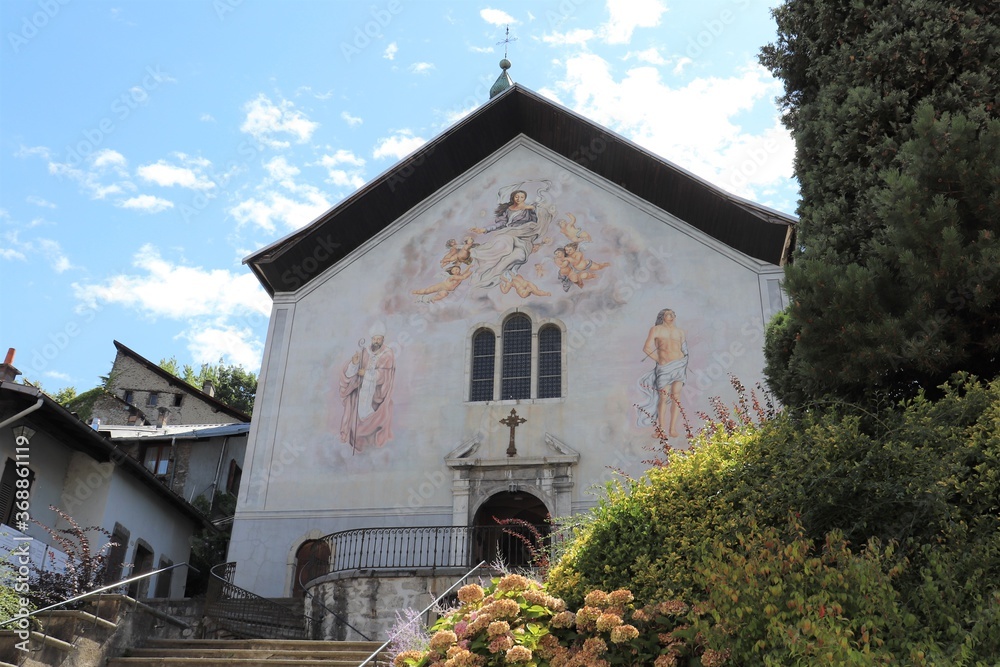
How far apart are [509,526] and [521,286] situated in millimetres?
4850

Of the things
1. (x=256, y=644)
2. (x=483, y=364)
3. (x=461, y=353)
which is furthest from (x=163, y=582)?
(x=256, y=644)

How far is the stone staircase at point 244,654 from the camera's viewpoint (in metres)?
9.10

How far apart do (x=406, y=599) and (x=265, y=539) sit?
458cm

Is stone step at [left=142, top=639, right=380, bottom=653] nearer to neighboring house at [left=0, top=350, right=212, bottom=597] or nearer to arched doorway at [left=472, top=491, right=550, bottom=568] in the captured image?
neighboring house at [left=0, top=350, right=212, bottom=597]

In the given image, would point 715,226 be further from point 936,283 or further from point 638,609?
point 638,609

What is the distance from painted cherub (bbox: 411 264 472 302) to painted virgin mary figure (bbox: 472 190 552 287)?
30 centimetres

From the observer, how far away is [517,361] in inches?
677

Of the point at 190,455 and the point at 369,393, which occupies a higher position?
the point at 190,455

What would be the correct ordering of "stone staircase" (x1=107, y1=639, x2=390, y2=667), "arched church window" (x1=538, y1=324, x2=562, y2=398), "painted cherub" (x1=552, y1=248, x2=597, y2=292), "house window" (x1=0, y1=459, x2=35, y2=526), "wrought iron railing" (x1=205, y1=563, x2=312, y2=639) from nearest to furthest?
"stone staircase" (x1=107, y1=639, x2=390, y2=667) < "wrought iron railing" (x1=205, y1=563, x2=312, y2=639) < "house window" (x1=0, y1=459, x2=35, y2=526) < "arched church window" (x1=538, y1=324, x2=562, y2=398) < "painted cherub" (x1=552, y1=248, x2=597, y2=292)

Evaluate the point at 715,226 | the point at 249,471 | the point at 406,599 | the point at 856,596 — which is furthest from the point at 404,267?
the point at 856,596

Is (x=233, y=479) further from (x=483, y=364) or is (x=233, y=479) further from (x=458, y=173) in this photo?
(x=458, y=173)

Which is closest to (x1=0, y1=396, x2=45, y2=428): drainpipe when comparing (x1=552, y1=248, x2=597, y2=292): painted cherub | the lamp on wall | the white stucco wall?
the lamp on wall

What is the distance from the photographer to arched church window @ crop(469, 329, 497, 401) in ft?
55.7

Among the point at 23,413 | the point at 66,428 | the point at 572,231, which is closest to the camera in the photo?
the point at 23,413
